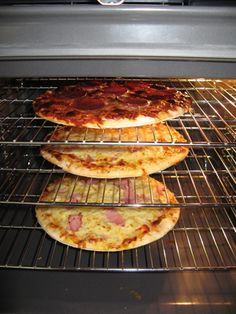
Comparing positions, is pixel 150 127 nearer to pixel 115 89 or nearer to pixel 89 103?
pixel 115 89

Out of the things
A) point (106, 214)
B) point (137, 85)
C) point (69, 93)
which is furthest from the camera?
point (137, 85)

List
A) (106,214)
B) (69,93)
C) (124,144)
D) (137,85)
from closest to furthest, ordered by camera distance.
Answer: (124,144) → (106,214) → (69,93) → (137,85)

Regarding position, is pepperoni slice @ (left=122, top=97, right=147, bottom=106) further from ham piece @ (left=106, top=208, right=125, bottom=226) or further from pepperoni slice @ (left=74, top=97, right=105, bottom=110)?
ham piece @ (left=106, top=208, right=125, bottom=226)

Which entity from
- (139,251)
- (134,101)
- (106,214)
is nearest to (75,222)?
(106,214)

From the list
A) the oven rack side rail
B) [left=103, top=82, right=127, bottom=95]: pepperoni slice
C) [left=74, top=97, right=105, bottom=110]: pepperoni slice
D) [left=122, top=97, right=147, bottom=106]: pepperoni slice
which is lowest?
the oven rack side rail

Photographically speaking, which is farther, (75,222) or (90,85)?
(90,85)

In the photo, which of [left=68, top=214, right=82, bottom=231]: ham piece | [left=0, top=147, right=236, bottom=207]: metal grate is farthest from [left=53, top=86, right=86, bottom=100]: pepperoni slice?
[left=68, top=214, right=82, bottom=231]: ham piece

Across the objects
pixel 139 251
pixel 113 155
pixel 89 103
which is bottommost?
A: pixel 139 251
